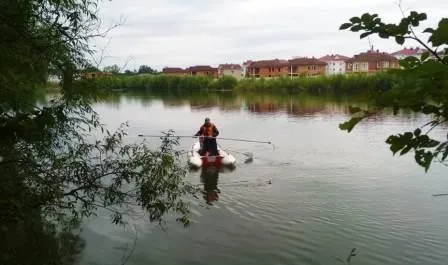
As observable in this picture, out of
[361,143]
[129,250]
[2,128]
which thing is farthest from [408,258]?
[361,143]

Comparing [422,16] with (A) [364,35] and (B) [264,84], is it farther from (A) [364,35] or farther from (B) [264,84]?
(B) [264,84]

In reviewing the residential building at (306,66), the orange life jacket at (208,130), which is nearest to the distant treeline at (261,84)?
the residential building at (306,66)

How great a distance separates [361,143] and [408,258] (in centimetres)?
1517

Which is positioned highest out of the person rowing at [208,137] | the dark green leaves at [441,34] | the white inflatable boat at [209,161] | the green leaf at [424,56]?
the dark green leaves at [441,34]

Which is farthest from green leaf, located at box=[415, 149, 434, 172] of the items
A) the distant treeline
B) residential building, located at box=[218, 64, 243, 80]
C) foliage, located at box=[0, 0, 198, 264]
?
residential building, located at box=[218, 64, 243, 80]

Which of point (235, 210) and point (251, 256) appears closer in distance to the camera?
point (251, 256)

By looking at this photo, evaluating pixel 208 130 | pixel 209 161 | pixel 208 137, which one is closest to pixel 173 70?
pixel 208 130

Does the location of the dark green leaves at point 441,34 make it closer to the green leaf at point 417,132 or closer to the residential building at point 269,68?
the green leaf at point 417,132

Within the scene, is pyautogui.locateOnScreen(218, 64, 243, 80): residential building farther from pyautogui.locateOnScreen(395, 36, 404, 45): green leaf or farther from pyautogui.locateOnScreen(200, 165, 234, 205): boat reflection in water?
pyautogui.locateOnScreen(395, 36, 404, 45): green leaf

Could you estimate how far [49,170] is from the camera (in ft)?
21.2

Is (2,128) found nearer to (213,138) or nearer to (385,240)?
(385,240)

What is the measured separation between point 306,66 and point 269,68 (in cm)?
948

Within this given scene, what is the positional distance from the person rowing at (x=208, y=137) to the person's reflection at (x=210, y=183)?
34.6 inches

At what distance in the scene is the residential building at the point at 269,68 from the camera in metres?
114
